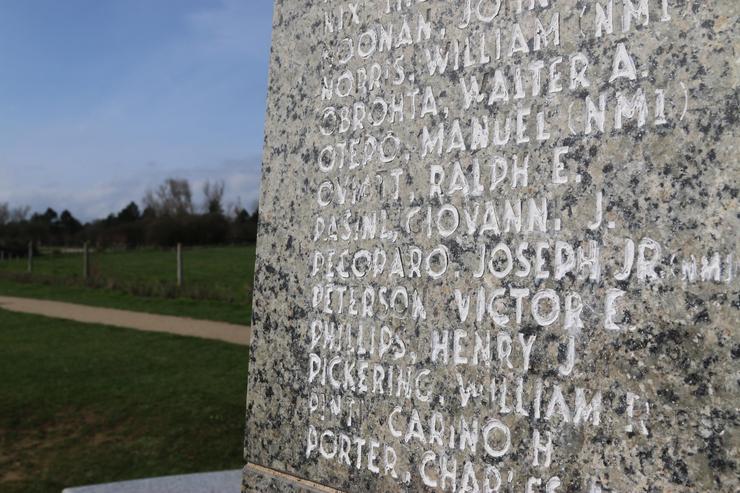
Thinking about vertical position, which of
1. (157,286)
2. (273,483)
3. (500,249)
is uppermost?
(500,249)

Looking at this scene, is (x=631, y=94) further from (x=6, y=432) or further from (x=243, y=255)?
(x=243, y=255)

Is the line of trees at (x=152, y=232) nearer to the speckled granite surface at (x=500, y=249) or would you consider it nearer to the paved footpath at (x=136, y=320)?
the paved footpath at (x=136, y=320)

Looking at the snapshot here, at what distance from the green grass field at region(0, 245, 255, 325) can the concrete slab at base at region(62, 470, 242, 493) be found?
10.5 metres

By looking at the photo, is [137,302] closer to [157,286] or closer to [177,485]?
[157,286]

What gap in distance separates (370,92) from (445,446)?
121 cm

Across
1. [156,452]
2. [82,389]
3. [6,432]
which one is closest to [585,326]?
A: [156,452]

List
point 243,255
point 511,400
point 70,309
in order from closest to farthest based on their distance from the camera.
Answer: point 511,400 < point 70,309 < point 243,255

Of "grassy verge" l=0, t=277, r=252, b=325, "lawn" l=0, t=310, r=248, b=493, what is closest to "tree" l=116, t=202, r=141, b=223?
"grassy verge" l=0, t=277, r=252, b=325

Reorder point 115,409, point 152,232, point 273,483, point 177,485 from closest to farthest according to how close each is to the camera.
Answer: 1. point 273,483
2. point 177,485
3. point 115,409
4. point 152,232

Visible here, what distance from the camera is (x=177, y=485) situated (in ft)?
13.9

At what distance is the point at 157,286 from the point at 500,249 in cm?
1961

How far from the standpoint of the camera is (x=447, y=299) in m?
2.22

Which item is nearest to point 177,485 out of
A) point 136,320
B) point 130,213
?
point 136,320

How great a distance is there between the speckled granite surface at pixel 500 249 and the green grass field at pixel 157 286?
1249 centimetres
